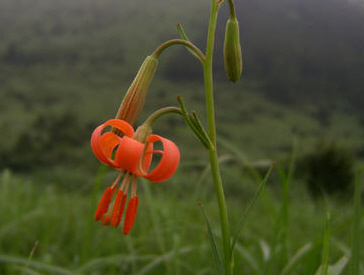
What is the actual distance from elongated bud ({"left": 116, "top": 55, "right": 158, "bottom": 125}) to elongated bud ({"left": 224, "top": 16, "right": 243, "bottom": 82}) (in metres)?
0.11

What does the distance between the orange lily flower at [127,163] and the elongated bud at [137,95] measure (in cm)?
3

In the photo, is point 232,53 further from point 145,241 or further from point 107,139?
point 145,241

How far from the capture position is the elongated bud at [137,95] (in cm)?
63

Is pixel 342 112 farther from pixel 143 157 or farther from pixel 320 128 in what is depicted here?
pixel 143 157

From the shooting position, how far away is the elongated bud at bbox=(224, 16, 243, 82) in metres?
0.65

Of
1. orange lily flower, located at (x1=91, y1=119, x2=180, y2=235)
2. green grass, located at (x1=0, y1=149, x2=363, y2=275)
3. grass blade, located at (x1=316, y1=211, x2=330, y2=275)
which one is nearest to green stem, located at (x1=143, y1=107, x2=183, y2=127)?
orange lily flower, located at (x1=91, y1=119, x2=180, y2=235)

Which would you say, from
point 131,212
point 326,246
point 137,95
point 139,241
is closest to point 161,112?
point 137,95

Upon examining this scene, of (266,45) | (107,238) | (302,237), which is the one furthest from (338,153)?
(266,45)

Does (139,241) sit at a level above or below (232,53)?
below

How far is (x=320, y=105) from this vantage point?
12.1 m

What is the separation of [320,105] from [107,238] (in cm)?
1123

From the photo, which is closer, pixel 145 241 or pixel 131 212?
pixel 131 212

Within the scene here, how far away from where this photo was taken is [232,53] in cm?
65

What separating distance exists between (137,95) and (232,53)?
0.50 ft
